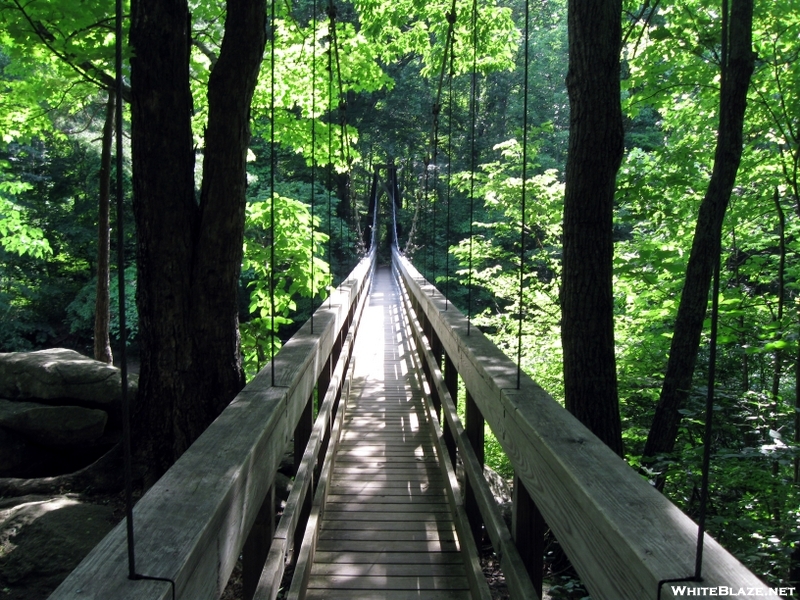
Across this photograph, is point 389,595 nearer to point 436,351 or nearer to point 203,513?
point 203,513

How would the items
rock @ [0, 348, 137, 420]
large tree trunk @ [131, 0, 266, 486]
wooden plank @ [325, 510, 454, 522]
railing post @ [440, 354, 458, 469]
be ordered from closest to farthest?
wooden plank @ [325, 510, 454, 522] → large tree trunk @ [131, 0, 266, 486] → railing post @ [440, 354, 458, 469] → rock @ [0, 348, 137, 420]

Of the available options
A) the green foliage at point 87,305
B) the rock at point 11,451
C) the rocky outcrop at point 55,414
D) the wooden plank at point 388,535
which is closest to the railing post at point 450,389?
the wooden plank at point 388,535

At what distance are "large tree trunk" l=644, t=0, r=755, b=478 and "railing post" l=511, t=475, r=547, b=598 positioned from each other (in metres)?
2.09

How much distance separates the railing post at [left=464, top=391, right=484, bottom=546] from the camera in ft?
7.99

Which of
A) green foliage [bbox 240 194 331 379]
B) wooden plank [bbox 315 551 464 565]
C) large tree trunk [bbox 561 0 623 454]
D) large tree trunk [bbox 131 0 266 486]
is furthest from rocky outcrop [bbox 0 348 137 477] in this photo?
large tree trunk [bbox 561 0 623 454]

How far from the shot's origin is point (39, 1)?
3637mm

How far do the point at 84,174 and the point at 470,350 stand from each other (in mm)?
13653

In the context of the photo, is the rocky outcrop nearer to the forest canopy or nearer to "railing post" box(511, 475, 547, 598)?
the forest canopy

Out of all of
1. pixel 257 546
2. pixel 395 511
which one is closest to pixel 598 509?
pixel 257 546

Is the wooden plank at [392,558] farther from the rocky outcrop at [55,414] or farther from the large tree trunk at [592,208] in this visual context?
the rocky outcrop at [55,414]

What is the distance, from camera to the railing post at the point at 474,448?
244cm

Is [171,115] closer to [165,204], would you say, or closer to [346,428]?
[165,204]

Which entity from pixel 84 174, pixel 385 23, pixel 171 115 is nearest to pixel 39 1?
pixel 171 115

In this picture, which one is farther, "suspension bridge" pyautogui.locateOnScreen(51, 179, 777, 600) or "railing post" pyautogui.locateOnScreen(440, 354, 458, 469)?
"railing post" pyautogui.locateOnScreen(440, 354, 458, 469)
